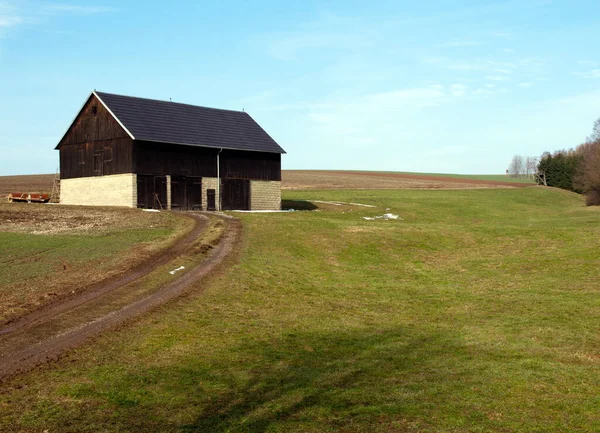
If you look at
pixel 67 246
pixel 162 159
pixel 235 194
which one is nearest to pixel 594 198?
pixel 235 194

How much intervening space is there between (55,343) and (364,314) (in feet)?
32.7

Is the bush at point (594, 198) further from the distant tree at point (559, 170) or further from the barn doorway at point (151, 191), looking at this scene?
the barn doorway at point (151, 191)

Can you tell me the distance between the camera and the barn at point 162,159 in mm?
52250

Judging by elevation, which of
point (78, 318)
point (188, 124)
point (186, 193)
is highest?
point (188, 124)

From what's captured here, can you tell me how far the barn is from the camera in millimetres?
52250

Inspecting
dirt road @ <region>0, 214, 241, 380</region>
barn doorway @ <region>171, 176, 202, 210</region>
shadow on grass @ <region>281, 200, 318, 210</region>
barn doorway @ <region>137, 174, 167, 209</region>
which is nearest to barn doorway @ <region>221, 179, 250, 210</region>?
barn doorway @ <region>171, 176, 202, 210</region>

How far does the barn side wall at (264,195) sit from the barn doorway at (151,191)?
935 cm

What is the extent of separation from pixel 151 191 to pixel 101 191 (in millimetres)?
4912

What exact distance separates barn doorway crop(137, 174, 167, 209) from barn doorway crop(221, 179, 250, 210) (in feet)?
19.8

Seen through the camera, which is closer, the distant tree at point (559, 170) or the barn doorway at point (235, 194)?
the barn doorway at point (235, 194)

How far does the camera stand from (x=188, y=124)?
2258 inches

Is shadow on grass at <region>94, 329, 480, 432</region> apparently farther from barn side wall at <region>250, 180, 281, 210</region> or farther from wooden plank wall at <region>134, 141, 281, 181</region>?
barn side wall at <region>250, 180, 281, 210</region>

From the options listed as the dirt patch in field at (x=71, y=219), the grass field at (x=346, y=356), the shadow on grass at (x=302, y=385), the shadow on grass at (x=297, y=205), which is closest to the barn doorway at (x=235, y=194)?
the shadow on grass at (x=297, y=205)

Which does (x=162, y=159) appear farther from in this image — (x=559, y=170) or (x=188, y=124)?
(x=559, y=170)
